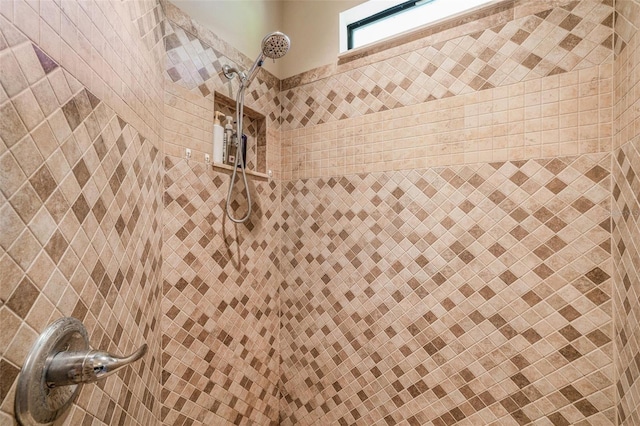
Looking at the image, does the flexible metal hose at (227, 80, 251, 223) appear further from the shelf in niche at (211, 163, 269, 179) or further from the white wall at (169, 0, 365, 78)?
the white wall at (169, 0, 365, 78)

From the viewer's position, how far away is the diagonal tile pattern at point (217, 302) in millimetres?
1318

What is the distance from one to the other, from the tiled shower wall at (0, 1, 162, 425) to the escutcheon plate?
0.02m

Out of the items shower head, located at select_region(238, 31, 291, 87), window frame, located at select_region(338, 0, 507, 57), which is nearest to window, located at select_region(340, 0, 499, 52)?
window frame, located at select_region(338, 0, 507, 57)

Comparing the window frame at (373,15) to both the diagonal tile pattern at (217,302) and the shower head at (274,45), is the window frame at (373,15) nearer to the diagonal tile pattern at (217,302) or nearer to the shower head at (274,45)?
the shower head at (274,45)

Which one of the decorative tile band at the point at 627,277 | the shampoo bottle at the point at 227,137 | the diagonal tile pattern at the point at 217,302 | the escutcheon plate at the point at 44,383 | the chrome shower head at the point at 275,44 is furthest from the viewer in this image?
the shampoo bottle at the point at 227,137

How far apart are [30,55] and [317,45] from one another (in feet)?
4.85

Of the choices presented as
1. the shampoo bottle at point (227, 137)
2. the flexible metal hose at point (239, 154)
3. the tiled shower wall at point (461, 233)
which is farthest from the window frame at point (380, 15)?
the shampoo bottle at point (227, 137)

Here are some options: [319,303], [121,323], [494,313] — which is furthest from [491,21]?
[121,323]

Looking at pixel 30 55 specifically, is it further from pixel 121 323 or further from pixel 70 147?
pixel 121 323

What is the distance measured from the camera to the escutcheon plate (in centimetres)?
60

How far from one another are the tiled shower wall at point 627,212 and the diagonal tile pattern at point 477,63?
92 mm

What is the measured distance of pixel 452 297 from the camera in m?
1.38

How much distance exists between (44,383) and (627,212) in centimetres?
168

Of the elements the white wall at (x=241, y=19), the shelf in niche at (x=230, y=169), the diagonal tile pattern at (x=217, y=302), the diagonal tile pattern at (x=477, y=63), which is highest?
the white wall at (x=241, y=19)
